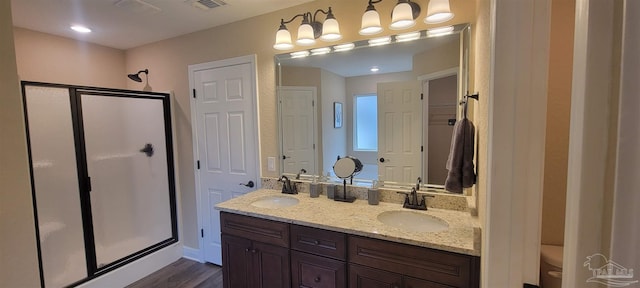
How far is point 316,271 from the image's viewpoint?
158 cm

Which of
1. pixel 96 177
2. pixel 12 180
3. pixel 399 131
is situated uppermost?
pixel 399 131

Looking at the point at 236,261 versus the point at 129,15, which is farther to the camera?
the point at 129,15

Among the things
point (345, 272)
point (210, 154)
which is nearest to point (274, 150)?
point (210, 154)

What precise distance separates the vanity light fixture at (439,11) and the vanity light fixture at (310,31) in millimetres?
618

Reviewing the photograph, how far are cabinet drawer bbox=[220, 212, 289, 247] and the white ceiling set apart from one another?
163 centimetres

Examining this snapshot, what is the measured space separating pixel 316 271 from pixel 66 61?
323 centimetres

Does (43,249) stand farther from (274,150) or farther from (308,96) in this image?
(308,96)

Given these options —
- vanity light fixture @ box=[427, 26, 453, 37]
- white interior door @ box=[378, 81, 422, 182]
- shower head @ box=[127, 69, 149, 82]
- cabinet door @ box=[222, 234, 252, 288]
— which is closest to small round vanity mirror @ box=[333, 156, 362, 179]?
white interior door @ box=[378, 81, 422, 182]

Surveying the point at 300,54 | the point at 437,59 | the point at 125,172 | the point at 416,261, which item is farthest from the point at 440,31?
the point at 125,172

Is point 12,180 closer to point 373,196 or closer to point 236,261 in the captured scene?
point 236,261

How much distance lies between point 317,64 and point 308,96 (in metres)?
0.27

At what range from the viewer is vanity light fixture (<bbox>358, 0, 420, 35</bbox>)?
64.1 inches

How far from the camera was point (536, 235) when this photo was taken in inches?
32.4

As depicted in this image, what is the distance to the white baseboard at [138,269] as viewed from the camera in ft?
7.59
